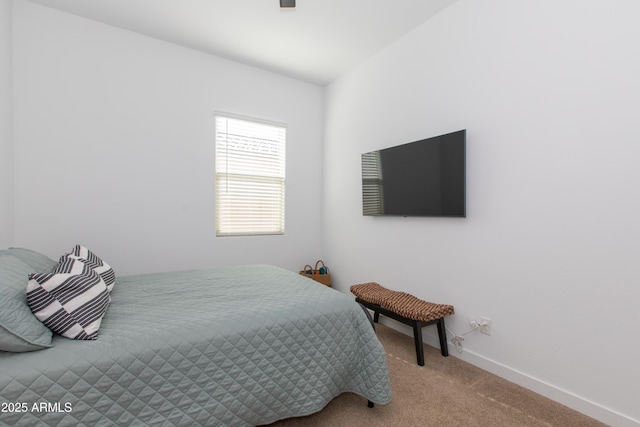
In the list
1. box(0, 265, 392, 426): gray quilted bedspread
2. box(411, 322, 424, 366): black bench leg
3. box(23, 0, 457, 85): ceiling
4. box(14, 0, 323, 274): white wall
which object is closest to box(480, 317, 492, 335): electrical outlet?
box(411, 322, 424, 366): black bench leg

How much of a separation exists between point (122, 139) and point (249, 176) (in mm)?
1304

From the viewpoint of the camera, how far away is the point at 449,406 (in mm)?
1768

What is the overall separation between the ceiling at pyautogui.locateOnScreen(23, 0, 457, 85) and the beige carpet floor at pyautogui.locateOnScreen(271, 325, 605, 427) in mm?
2882

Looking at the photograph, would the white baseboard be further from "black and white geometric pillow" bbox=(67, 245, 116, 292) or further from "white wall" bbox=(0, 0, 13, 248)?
"white wall" bbox=(0, 0, 13, 248)

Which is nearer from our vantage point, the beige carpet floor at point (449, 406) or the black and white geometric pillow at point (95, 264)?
the beige carpet floor at point (449, 406)

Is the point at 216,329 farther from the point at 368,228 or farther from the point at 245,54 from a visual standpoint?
the point at 245,54

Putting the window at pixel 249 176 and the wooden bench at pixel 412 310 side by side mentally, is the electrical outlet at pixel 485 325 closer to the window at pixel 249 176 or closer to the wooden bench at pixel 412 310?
the wooden bench at pixel 412 310

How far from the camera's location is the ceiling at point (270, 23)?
2.49m

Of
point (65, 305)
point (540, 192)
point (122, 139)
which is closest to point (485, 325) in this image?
point (540, 192)

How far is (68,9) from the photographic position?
8.55 ft

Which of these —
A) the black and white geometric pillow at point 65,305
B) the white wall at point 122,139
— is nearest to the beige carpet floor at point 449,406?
the black and white geometric pillow at point 65,305

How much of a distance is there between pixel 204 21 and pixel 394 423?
3.42 metres

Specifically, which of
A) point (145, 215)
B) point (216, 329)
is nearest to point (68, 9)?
point (145, 215)

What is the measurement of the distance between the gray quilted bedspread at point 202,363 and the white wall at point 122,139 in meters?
1.21
